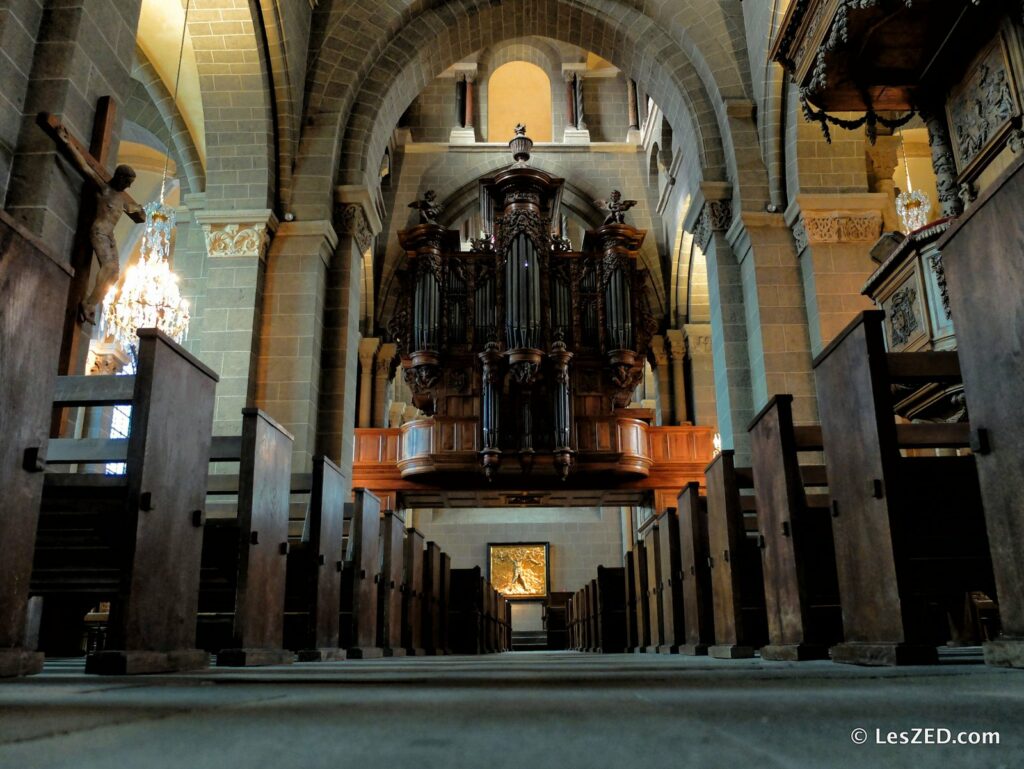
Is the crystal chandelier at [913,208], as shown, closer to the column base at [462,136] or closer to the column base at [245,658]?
the column base at [245,658]

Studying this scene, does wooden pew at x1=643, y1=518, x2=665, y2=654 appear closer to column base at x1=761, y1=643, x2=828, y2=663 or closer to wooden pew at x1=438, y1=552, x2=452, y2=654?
wooden pew at x1=438, y1=552, x2=452, y2=654

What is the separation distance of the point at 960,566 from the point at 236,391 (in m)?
7.41

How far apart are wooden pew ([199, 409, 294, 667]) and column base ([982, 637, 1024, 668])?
10.0 ft

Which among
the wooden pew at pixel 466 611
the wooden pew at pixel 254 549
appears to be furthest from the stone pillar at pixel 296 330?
the wooden pew at pixel 254 549

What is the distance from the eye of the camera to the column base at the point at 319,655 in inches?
192

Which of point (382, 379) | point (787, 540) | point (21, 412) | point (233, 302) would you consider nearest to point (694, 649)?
point (787, 540)

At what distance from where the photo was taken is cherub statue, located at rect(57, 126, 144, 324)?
5652 millimetres

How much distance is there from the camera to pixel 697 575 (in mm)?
5629

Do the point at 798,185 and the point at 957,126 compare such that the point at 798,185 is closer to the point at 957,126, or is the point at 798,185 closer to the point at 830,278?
the point at 830,278

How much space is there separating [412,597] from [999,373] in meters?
6.31

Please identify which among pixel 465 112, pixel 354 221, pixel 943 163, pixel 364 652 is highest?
pixel 465 112

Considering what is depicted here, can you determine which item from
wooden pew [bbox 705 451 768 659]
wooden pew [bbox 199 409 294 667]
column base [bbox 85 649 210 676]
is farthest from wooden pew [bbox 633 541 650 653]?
column base [bbox 85 649 210 676]

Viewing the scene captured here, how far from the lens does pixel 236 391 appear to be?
9.27 metres

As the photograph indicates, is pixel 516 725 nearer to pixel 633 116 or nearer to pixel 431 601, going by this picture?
pixel 431 601
